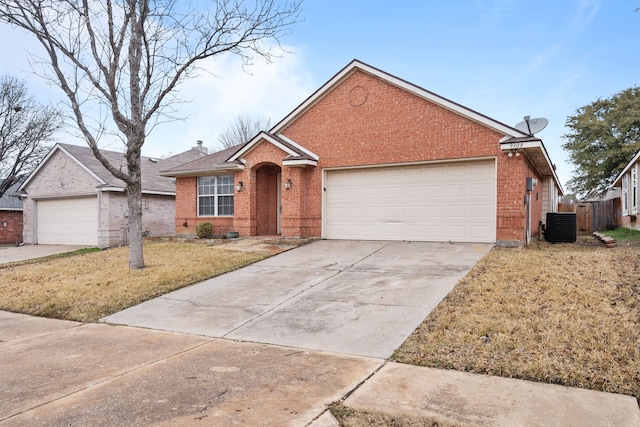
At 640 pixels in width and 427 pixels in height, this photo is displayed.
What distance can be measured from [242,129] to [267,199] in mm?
25854

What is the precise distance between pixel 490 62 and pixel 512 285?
9070 millimetres

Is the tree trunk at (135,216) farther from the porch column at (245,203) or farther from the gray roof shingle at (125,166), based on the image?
the gray roof shingle at (125,166)

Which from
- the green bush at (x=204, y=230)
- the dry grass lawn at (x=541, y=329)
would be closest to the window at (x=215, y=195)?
the green bush at (x=204, y=230)

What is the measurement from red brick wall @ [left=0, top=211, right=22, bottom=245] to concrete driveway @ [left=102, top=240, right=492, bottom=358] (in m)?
23.9

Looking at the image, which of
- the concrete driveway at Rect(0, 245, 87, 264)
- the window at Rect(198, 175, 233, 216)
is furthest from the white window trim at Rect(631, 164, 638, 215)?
the concrete driveway at Rect(0, 245, 87, 264)

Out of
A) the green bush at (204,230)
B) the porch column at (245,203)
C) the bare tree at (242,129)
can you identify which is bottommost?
the green bush at (204,230)

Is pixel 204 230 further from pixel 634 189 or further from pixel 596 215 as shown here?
pixel 596 215

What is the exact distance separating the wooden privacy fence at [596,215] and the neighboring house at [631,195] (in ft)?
4.39

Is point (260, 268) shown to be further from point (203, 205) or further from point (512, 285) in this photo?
point (203, 205)

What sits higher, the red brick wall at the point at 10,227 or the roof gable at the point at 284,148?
the roof gable at the point at 284,148

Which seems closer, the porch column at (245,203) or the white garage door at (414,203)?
the white garage door at (414,203)

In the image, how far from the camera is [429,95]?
1212 centimetres

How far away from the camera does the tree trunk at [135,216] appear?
10.7 metres

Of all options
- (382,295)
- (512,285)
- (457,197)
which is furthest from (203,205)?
(512,285)
